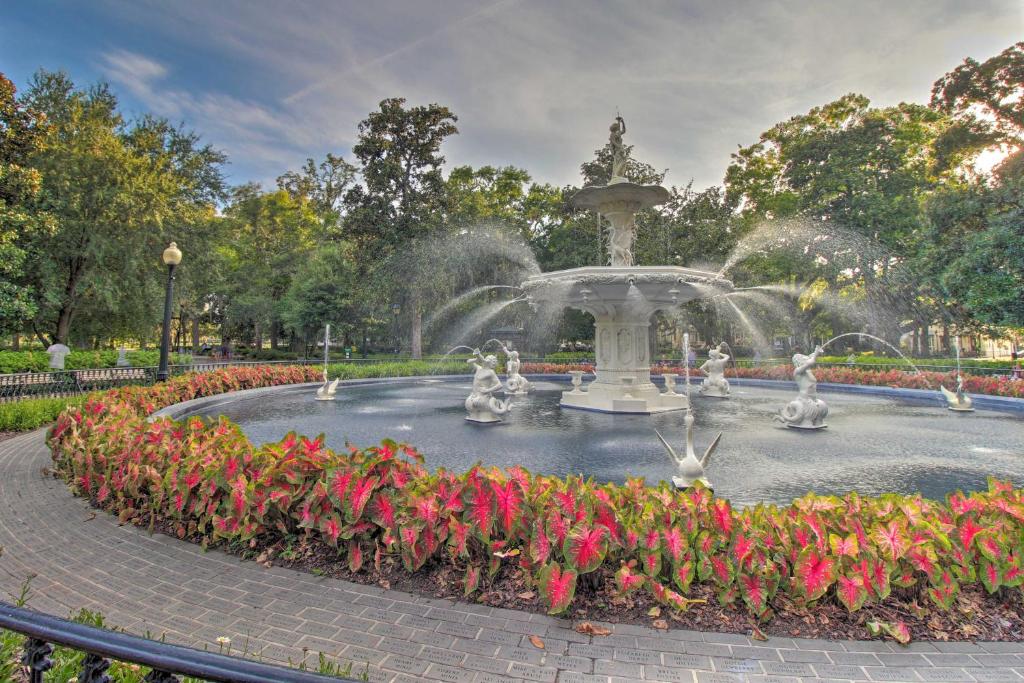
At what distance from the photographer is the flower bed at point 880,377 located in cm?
1455

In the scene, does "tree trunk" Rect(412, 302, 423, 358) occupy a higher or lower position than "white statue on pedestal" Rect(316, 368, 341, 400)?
higher

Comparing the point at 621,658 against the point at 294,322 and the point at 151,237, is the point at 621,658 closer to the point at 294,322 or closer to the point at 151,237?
the point at 151,237

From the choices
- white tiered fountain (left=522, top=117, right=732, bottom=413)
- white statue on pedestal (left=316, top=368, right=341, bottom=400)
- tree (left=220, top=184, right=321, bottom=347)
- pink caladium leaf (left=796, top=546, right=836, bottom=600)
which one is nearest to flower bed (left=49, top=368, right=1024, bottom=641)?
pink caladium leaf (left=796, top=546, right=836, bottom=600)

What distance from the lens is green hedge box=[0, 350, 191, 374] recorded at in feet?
62.2

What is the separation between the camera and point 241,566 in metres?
4.29

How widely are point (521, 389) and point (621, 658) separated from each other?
13.1m

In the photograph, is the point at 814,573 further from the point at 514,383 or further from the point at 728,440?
the point at 514,383

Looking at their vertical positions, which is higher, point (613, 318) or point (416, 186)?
point (416, 186)

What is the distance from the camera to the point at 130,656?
1.30 meters

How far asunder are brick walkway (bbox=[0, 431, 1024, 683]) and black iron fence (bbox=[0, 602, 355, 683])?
1.80m

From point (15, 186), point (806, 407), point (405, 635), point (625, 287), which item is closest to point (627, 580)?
point (405, 635)

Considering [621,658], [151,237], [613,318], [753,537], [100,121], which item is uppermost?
[100,121]

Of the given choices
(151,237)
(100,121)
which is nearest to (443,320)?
(151,237)

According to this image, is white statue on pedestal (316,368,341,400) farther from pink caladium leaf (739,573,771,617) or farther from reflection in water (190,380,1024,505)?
pink caladium leaf (739,573,771,617)
